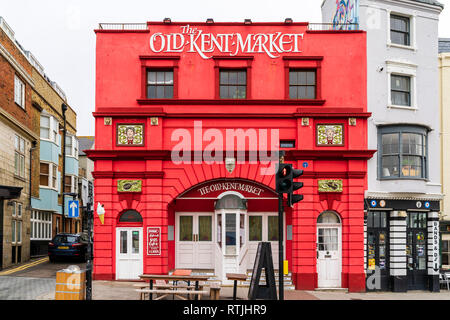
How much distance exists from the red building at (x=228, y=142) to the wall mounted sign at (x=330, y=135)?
0.12 ft

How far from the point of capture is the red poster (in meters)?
20.0

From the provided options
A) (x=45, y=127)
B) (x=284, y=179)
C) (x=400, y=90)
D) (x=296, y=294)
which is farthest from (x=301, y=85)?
(x=45, y=127)

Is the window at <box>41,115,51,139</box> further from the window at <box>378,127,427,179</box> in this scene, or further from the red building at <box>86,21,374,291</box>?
the window at <box>378,127,427,179</box>

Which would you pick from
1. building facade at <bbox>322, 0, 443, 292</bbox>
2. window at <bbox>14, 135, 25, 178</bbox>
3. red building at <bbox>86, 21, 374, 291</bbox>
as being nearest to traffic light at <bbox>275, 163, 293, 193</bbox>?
red building at <bbox>86, 21, 374, 291</bbox>

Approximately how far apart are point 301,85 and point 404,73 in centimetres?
412

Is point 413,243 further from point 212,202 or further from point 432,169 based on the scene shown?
point 212,202

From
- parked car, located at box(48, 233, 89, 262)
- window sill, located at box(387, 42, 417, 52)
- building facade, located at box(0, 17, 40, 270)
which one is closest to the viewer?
window sill, located at box(387, 42, 417, 52)

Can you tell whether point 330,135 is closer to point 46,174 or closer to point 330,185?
point 330,185

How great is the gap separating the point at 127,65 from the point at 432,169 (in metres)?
12.6

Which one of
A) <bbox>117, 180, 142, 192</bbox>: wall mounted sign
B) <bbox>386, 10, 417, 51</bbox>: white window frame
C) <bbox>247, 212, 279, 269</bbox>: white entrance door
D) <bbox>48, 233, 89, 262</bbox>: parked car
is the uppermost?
<bbox>386, 10, 417, 51</bbox>: white window frame

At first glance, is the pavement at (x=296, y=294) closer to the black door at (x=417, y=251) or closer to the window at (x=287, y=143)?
the black door at (x=417, y=251)

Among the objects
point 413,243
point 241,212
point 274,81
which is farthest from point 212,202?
point 413,243

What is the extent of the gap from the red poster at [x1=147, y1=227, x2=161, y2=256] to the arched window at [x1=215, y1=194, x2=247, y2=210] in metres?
2.48

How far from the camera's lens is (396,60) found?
2123 centimetres
